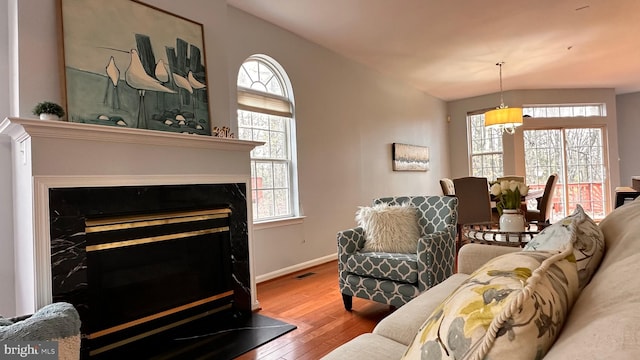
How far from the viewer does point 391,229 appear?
2791mm

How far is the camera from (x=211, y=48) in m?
2.92

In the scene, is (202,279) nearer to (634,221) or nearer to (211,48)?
(211,48)

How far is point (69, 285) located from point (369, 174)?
13.3 feet

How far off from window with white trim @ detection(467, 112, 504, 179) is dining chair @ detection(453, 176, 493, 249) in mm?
3020

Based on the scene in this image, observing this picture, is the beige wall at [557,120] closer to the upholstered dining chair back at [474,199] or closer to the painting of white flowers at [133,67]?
the upholstered dining chair back at [474,199]

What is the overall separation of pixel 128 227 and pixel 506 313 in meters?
2.30

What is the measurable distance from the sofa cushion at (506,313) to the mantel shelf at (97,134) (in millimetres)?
2121

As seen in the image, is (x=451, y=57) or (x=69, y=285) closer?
(x=69, y=285)

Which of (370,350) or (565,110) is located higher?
(565,110)

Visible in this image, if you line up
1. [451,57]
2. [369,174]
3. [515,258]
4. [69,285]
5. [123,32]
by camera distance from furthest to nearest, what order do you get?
1. [369,174]
2. [451,57]
3. [123,32]
4. [69,285]
5. [515,258]

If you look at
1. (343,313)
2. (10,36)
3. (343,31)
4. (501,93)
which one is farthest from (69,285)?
(501,93)

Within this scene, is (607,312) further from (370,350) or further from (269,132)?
(269,132)

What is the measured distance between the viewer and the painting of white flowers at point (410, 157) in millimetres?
5871

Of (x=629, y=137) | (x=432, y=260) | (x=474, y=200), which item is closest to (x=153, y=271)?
(x=432, y=260)
